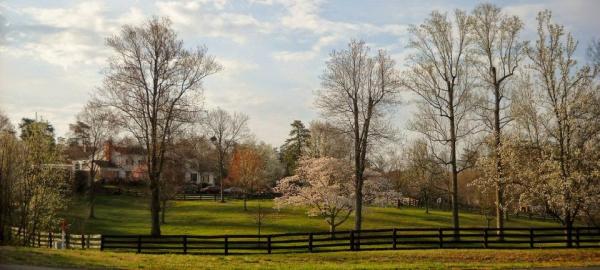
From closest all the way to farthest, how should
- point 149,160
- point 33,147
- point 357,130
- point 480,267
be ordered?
point 480,267 < point 33,147 < point 149,160 < point 357,130

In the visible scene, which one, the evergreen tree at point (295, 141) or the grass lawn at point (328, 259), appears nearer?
the grass lawn at point (328, 259)

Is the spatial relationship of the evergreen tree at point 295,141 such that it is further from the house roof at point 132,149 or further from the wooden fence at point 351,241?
the wooden fence at point 351,241

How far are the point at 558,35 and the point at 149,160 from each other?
24.9 metres

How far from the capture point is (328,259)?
83.5 feet

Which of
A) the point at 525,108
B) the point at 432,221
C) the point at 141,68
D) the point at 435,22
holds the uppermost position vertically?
the point at 435,22

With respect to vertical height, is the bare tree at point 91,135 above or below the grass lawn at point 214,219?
above

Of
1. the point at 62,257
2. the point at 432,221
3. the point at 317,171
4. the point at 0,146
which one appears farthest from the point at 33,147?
the point at 432,221

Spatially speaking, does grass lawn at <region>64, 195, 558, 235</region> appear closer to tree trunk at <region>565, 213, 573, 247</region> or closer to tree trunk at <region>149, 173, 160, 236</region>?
tree trunk at <region>149, 173, 160, 236</region>

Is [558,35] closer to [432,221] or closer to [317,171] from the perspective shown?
[317,171]

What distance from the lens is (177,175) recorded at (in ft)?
198

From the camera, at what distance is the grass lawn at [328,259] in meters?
20.1

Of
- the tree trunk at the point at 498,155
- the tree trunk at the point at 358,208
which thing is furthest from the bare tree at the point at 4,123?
the tree trunk at the point at 498,155

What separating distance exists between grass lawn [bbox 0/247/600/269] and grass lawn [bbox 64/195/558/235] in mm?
22989

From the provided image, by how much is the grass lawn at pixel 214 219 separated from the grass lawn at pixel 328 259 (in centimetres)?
2299
